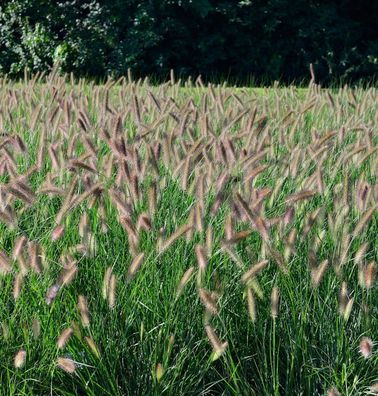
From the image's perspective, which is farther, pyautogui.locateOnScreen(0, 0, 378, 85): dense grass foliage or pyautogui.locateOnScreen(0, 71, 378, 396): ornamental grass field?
pyautogui.locateOnScreen(0, 0, 378, 85): dense grass foliage

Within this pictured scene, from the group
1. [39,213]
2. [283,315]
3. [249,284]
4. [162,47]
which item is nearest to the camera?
[249,284]

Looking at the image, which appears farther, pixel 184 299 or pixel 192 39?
pixel 192 39

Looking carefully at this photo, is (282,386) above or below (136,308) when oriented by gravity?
below

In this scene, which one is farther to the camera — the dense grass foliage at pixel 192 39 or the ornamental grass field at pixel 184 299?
the dense grass foliage at pixel 192 39

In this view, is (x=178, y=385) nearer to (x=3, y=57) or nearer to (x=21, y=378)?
(x=21, y=378)

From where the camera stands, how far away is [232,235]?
204 centimetres

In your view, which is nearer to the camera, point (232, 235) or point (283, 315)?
point (232, 235)

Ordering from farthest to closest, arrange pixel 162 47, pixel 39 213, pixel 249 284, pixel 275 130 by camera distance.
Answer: pixel 162 47
pixel 275 130
pixel 39 213
pixel 249 284

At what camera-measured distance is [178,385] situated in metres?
2.21

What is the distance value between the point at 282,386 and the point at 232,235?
0.54 metres

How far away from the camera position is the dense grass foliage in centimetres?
1024

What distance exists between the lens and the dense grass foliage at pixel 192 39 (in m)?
10.2

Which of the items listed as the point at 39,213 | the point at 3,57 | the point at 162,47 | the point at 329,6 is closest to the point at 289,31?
the point at 329,6

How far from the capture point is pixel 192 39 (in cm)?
1049
